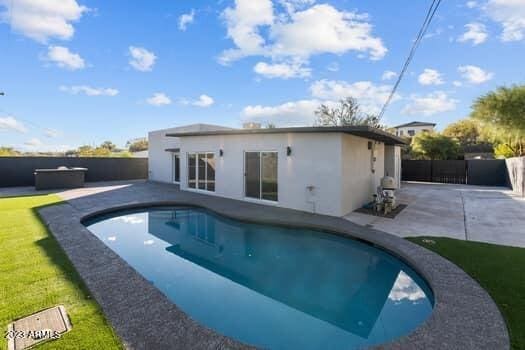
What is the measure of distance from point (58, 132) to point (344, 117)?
47496 millimetres

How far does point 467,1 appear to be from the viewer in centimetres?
849

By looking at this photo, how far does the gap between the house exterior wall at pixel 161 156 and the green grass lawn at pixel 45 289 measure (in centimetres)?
1163

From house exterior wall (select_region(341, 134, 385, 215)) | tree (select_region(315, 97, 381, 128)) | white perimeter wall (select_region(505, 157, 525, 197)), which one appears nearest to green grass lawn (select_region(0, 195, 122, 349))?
house exterior wall (select_region(341, 134, 385, 215))

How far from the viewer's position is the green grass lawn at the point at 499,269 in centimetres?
305

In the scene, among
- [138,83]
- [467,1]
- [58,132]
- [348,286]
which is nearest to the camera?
[348,286]

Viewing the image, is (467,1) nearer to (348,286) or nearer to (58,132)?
(348,286)

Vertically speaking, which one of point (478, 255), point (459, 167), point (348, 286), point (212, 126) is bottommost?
point (348, 286)

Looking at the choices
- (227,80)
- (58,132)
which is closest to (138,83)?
(227,80)

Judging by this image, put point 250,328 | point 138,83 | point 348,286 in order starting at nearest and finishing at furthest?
point 250,328
point 348,286
point 138,83

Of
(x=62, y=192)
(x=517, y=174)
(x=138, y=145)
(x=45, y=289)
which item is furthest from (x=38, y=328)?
(x=138, y=145)

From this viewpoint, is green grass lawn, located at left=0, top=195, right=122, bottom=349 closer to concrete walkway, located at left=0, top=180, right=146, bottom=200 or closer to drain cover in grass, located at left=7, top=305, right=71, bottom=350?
drain cover in grass, located at left=7, top=305, right=71, bottom=350

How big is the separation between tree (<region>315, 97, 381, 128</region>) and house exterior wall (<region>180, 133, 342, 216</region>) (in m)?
21.0

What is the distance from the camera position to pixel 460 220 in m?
7.95

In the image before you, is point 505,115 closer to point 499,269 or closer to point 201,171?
point 499,269
